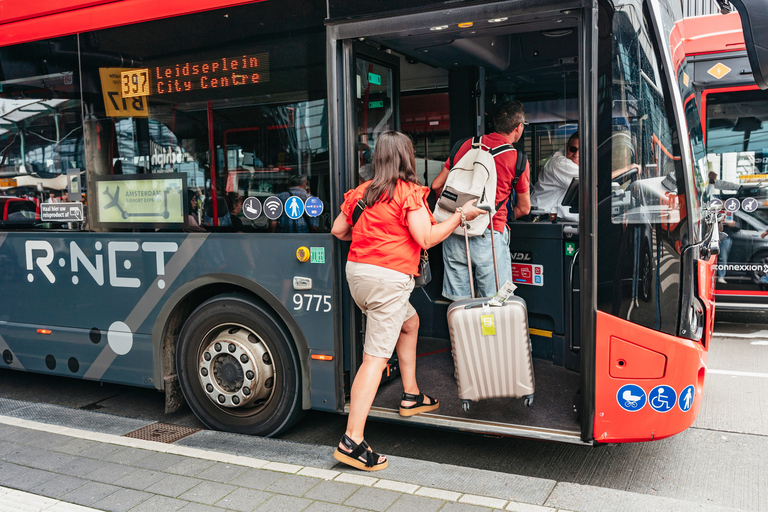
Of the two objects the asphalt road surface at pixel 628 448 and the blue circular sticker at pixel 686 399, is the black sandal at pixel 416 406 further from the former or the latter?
the blue circular sticker at pixel 686 399

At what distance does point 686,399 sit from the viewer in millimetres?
3451

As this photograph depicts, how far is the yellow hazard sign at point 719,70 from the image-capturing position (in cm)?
759

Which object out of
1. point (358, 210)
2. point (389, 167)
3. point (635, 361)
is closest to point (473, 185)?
point (389, 167)

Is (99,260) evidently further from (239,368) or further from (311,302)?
(311,302)

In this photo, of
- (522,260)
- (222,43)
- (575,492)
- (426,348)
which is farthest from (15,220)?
(575,492)

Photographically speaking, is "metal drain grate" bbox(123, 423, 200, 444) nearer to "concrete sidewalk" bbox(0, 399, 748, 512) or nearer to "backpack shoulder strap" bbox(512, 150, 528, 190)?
"concrete sidewalk" bbox(0, 399, 748, 512)

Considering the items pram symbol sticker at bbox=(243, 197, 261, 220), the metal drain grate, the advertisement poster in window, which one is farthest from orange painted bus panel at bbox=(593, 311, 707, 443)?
the advertisement poster in window

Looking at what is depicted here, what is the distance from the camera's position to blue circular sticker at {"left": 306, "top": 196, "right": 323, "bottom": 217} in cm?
409

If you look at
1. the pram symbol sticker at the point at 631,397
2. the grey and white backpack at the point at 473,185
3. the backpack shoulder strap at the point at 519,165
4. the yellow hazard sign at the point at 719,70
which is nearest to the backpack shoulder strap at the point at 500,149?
the grey and white backpack at the point at 473,185

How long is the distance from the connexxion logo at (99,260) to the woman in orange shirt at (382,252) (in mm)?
1479

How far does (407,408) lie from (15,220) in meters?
3.52

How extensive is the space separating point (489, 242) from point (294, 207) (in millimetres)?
1376

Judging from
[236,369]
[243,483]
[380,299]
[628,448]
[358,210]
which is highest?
[358,210]

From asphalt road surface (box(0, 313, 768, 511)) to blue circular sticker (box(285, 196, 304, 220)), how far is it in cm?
152
